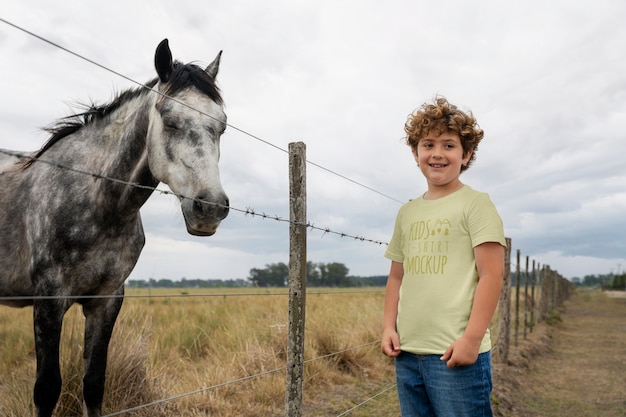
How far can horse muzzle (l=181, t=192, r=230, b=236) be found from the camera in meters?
2.43

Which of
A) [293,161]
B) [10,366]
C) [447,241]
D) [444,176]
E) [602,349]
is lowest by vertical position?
[602,349]

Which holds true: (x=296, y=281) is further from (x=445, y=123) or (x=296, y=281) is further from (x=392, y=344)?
(x=445, y=123)

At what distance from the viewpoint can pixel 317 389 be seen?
5648mm

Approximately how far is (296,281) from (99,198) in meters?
1.36

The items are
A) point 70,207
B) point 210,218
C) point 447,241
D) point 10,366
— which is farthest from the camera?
point 10,366

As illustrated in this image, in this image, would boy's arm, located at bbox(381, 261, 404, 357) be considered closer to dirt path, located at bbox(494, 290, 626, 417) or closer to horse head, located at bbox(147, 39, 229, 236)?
horse head, located at bbox(147, 39, 229, 236)

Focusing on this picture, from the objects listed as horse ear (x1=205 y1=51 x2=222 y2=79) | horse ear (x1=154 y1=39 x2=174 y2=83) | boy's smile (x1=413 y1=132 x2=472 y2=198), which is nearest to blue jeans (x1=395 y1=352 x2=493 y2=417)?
boy's smile (x1=413 y1=132 x2=472 y2=198)

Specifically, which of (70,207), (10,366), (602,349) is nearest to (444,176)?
(70,207)

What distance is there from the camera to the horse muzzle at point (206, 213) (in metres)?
2.43

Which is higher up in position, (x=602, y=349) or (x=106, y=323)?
(x=106, y=323)

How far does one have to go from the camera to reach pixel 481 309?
1.79 m

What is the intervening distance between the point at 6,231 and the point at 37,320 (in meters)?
0.85

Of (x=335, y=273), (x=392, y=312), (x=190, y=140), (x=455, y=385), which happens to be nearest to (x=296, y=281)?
(x=392, y=312)

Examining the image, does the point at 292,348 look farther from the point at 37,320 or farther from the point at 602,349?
the point at 602,349
